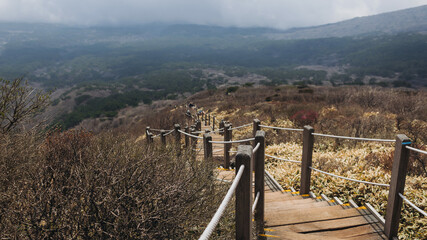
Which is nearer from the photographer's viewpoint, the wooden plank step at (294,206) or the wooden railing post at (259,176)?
the wooden railing post at (259,176)

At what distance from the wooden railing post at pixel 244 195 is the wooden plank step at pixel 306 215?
4.53 ft

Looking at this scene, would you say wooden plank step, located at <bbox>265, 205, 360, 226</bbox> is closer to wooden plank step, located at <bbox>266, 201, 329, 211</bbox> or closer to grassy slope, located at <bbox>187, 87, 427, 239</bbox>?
wooden plank step, located at <bbox>266, 201, 329, 211</bbox>

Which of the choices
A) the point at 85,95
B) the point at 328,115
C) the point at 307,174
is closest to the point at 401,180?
the point at 307,174

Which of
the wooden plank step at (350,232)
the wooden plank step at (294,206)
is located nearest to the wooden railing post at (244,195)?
the wooden plank step at (350,232)

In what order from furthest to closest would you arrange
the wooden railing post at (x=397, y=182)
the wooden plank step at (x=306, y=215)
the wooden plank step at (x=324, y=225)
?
the wooden plank step at (x=306, y=215)
the wooden plank step at (x=324, y=225)
the wooden railing post at (x=397, y=182)

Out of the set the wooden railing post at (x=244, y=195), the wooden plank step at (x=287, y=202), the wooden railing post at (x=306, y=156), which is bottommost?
the wooden plank step at (x=287, y=202)

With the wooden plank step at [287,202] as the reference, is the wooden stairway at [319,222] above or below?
above

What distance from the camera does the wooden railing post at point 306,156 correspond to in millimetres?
3633

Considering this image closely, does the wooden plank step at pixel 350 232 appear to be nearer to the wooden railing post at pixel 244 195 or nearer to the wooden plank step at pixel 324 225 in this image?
the wooden plank step at pixel 324 225

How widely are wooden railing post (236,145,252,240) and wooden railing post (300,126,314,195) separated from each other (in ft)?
7.04

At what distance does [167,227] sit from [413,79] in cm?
14538

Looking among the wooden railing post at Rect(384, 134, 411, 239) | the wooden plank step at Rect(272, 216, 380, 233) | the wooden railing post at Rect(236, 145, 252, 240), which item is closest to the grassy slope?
the wooden railing post at Rect(384, 134, 411, 239)

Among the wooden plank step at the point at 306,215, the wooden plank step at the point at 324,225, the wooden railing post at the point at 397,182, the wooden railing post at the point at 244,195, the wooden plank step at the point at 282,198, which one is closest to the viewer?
the wooden railing post at the point at 244,195

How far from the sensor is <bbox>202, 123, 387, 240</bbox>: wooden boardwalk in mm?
2795
